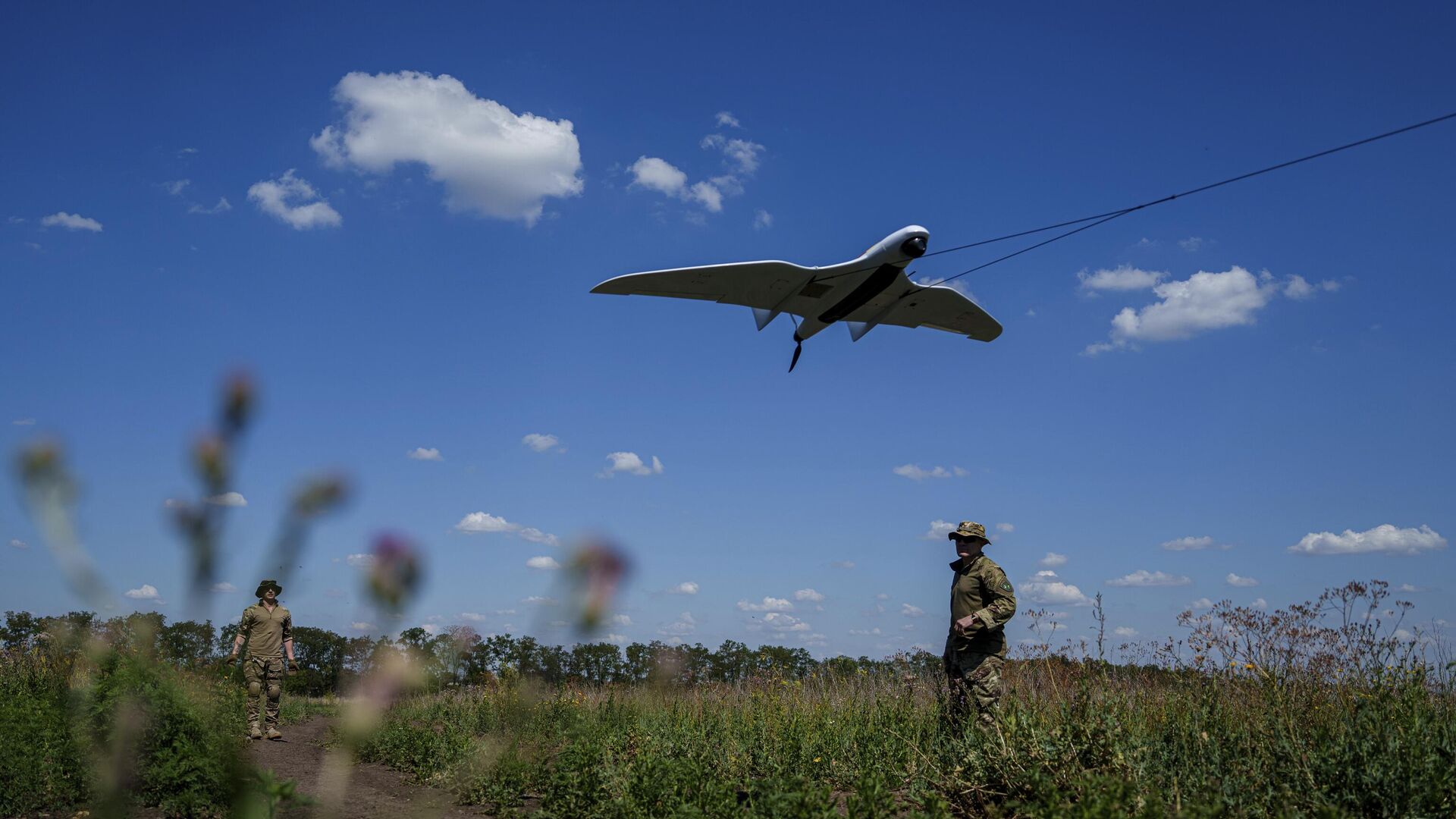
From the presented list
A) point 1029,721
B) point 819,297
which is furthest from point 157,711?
point 819,297

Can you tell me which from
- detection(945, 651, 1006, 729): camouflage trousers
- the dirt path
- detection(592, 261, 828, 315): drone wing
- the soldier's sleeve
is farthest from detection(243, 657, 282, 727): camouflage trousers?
the soldier's sleeve

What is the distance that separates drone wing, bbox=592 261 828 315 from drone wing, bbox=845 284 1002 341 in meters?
1.01

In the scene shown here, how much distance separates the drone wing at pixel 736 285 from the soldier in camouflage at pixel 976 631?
5148 millimetres

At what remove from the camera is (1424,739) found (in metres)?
4.86

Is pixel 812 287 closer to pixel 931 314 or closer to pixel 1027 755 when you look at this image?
pixel 931 314

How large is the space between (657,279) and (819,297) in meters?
2.35

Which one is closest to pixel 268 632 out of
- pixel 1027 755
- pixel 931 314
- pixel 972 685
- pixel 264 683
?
pixel 264 683

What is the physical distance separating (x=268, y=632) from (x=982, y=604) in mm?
7985

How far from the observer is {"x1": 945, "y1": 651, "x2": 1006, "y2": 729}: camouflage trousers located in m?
6.91

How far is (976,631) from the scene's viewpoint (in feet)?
22.8

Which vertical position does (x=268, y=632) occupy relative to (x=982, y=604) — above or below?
below

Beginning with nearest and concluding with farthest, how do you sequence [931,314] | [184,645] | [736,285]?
[184,645]
[736,285]
[931,314]

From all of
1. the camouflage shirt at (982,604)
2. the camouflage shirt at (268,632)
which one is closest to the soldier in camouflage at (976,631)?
the camouflage shirt at (982,604)

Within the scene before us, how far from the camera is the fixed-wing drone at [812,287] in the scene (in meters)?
11.1
